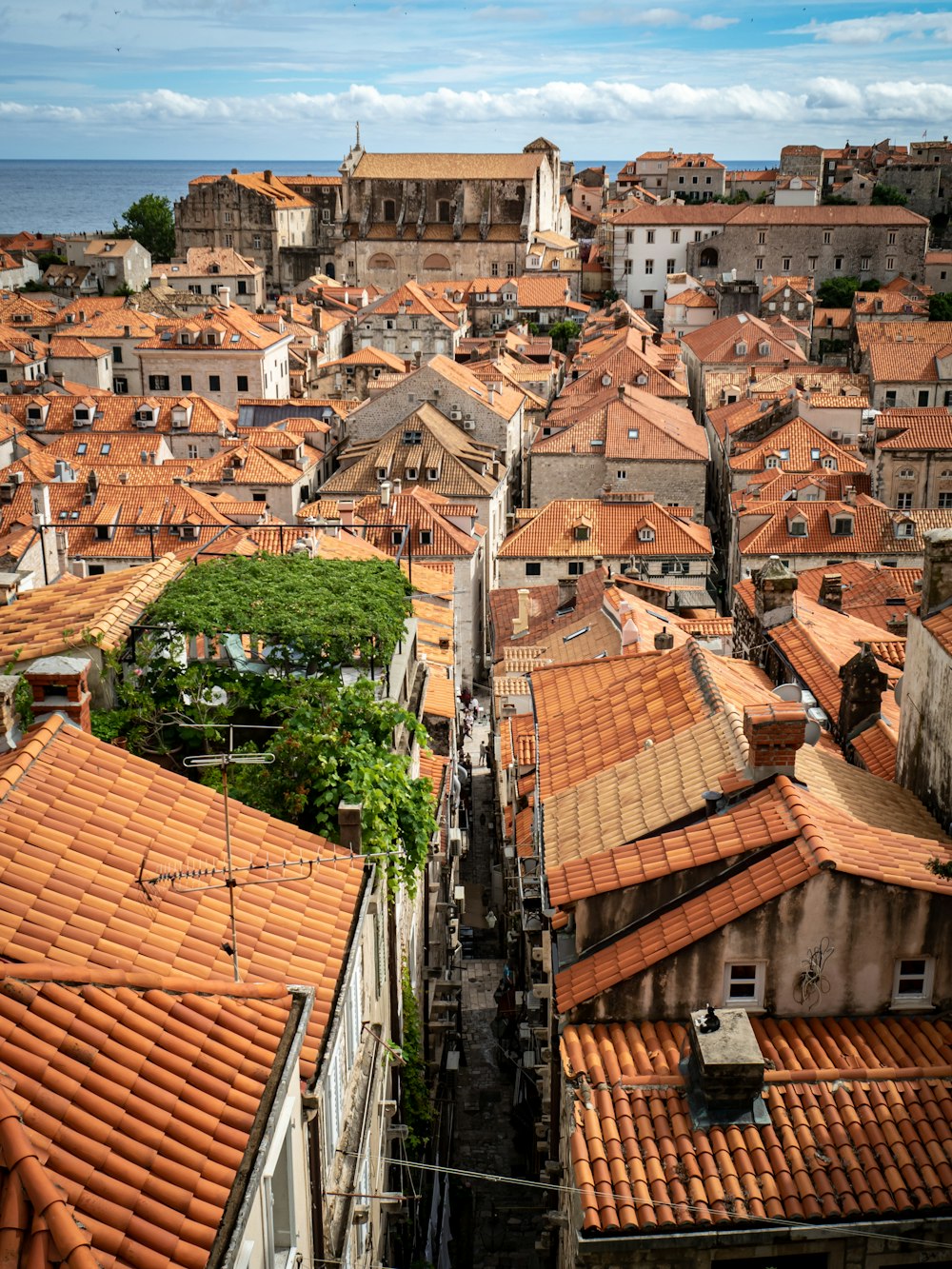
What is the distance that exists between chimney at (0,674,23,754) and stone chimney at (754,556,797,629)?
17767mm

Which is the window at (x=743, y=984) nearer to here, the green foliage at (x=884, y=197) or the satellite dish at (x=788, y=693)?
the satellite dish at (x=788, y=693)

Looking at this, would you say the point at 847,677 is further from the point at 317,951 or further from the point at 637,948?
the point at 317,951

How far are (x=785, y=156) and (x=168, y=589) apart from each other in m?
140

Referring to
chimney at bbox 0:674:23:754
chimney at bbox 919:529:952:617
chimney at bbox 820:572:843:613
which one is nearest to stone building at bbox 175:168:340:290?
chimney at bbox 820:572:843:613

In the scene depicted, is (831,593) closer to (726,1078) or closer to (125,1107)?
(726,1078)

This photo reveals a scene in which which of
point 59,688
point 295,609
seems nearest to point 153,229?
point 295,609

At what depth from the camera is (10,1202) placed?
5.59m

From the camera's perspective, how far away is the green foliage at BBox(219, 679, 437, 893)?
12906 mm

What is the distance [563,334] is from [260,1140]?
94.5 meters

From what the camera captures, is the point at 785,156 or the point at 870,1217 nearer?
the point at 870,1217

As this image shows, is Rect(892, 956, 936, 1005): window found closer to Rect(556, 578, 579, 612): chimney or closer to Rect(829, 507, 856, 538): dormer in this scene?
Rect(556, 578, 579, 612): chimney

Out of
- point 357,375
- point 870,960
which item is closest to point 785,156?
point 357,375

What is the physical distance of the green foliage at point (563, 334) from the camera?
319 ft

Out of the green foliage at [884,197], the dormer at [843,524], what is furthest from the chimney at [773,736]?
the green foliage at [884,197]
